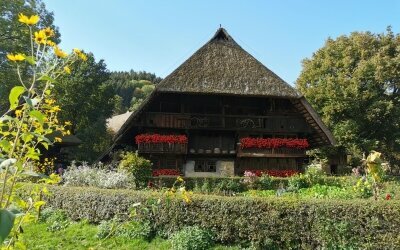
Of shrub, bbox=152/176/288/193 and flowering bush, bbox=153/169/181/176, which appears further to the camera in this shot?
flowering bush, bbox=153/169/181/176

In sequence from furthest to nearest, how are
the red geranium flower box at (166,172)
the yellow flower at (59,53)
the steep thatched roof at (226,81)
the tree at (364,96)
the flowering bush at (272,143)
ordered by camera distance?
the tree at (364,96)
the flowering bush at (272,143)
the red geranium flower box at (166,172)
the steep thatched roof at (226,81)
the yellow flower at (59,53)

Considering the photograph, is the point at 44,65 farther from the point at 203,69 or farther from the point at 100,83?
the point at 100,83

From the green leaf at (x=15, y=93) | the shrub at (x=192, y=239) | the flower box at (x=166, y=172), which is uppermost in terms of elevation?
the green leaf at (x=15, y=93)

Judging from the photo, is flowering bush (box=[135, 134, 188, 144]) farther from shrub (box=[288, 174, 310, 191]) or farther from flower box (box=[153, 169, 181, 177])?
shrub (box=[288, 174, 310, 191])

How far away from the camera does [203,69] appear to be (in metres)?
23.4

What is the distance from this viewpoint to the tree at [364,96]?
32938 millimetres

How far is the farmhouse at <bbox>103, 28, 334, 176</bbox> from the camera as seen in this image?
22.7m

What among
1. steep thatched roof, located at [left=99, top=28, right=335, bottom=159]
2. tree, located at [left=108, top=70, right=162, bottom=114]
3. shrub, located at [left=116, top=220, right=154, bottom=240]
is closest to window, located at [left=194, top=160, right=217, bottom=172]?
steep thatched roof, located at [left=99, top=28, right=335, bottom=159]

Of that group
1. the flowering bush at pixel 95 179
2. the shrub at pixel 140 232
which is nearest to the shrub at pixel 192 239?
the shrub at pixel 140 232

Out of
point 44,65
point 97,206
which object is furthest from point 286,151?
point 44,65

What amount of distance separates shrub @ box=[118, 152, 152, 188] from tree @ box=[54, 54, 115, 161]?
15.6 metres

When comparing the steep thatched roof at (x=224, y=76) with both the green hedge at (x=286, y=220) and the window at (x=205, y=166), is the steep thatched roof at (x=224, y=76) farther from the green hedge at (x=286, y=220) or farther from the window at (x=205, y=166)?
the green hedge at (x=286, y=220)

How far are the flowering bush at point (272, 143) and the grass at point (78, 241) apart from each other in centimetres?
1367

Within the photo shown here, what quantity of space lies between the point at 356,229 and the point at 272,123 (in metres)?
16.3
